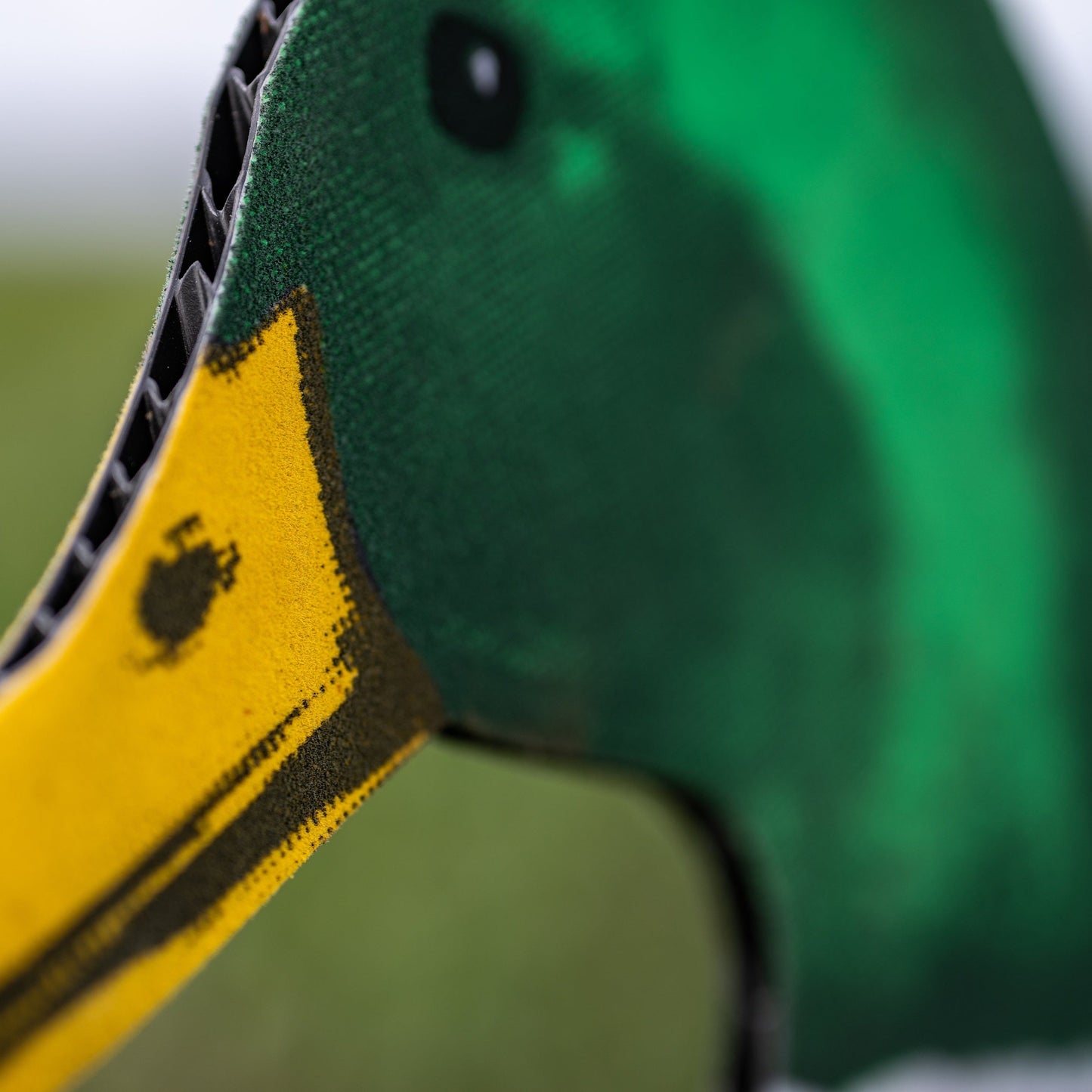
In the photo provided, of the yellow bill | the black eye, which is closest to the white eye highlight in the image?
the black eye

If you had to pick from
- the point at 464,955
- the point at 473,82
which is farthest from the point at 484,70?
the point at 464,955

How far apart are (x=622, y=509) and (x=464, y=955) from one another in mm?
410

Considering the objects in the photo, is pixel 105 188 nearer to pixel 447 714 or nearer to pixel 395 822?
pixel 395 822

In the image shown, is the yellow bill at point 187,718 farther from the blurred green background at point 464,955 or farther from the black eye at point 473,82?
the blurred green background at point 464,955

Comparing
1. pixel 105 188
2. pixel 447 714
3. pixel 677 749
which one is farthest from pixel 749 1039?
pixel 105 188

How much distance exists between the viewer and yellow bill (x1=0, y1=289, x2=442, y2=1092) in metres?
0.17

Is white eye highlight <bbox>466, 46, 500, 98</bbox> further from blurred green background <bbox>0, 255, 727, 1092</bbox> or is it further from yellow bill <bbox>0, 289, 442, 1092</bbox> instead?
blurred green background <bbox>0, 255, 727, 1092</bbox>

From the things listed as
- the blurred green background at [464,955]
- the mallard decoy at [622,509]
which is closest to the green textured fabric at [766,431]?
the mallard decoy at [622,509]

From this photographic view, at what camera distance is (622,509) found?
37cm

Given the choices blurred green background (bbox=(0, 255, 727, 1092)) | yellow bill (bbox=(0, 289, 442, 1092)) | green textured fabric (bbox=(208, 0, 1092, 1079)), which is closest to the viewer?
yellow bill (bbox=(0, 289, 442, 1092))

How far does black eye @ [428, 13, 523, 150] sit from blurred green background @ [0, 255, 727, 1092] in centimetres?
32

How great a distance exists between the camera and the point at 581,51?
34 cm

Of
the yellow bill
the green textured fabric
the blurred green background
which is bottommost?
the blurred green background

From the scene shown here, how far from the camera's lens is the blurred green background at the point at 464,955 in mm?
635
